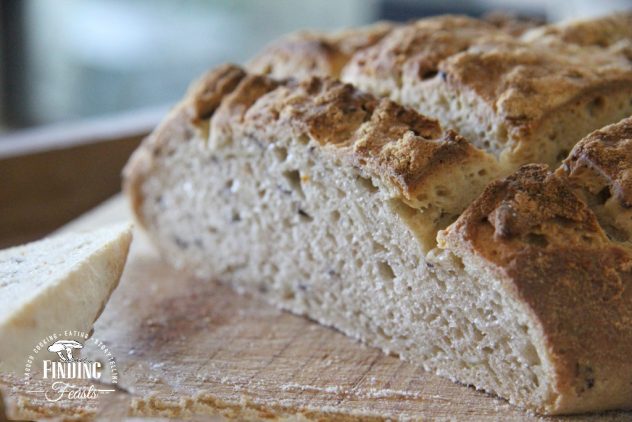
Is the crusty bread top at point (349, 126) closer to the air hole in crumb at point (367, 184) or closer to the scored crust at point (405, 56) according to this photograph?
the air hole in crumb at point (367, 184)

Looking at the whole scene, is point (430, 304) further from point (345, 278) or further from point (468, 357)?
point (345, 278)

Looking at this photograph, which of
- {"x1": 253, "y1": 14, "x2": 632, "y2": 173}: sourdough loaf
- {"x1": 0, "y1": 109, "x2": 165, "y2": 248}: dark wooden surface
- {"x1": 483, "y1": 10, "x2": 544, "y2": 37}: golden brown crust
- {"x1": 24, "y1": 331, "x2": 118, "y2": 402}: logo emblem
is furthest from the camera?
{"x1": 0, "y1": 109, "x2": 165, "y2": 248}: dark wooden surface

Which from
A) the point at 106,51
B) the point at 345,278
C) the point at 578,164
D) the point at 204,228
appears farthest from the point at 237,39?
the point at 578,164

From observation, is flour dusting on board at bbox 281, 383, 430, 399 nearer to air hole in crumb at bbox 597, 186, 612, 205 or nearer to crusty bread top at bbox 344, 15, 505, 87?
air hole in crumb at bbox 597, 186, 612, 205

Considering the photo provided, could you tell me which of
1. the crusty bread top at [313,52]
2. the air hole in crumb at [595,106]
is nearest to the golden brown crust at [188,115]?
the crusty bread top at [313,52]

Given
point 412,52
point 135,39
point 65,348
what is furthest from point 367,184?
point 135,39

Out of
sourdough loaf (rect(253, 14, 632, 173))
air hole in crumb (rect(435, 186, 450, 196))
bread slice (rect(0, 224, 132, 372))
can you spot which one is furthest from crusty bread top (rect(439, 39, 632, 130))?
bread slice (rect(0, 224, 132, 372))
